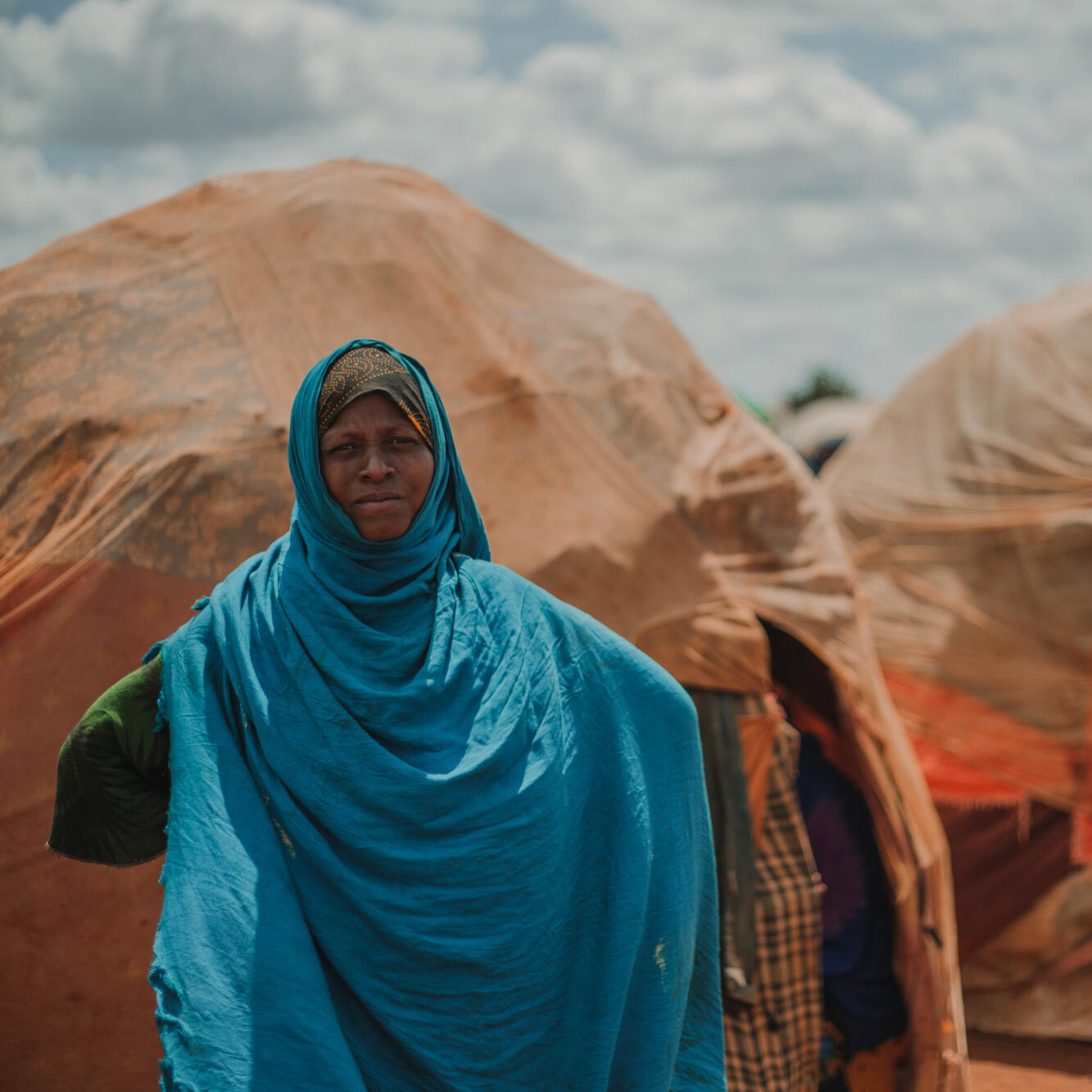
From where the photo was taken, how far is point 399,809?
1.77 m

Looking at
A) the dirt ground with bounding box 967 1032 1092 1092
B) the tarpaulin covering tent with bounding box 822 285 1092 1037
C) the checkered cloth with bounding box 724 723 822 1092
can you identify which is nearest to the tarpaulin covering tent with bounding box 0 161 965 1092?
the checkered cloth with bounding box 724 723 822 1092

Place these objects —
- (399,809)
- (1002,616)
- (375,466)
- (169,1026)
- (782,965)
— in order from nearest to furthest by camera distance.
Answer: (169,1026) < (399,809) < (375,466) < (782,965) < (1002,616)

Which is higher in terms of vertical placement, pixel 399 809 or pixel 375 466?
pixel 375 466

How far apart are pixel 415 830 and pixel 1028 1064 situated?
4.54m

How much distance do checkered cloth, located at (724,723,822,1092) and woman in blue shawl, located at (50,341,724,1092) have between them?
148cm

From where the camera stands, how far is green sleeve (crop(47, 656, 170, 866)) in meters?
1.80

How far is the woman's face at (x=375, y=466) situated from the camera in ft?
6.17

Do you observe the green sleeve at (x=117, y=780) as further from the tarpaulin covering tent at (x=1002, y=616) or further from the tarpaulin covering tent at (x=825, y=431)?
the tarpaulin covering tent at (x=825, y=431)

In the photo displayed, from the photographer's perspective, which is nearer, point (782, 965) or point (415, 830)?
point (415, 830)

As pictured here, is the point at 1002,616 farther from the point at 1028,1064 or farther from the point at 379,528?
the point at 379,528

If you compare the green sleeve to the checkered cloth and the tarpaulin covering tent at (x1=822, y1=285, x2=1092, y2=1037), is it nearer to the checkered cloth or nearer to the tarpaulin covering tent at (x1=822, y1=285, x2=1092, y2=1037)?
the checkered cloth

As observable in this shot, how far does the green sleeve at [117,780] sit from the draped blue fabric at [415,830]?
2.8 inches

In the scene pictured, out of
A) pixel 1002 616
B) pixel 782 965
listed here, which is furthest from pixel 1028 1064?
pixel 782 965

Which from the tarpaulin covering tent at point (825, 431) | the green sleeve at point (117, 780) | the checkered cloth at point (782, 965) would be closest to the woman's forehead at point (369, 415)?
the green sleeve at point (117, 780)
